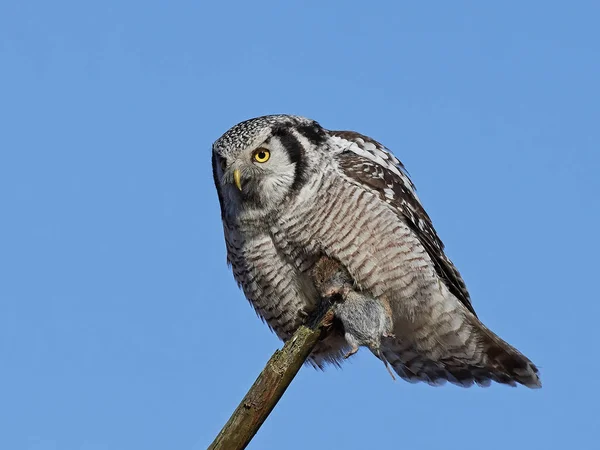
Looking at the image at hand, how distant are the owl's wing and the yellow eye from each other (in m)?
0.61

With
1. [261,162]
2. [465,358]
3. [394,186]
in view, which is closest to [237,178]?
[261,162]

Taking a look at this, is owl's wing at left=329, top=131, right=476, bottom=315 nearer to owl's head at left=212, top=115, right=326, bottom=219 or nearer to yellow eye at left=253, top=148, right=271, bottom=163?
owl's head at left=212, top=115, right=326, bottom=219

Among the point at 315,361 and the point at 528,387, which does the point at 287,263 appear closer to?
the point at 315,361

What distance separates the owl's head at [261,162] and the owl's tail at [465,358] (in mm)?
1461

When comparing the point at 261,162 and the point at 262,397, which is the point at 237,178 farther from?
the point at 262,397

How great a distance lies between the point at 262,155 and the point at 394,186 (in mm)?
1087

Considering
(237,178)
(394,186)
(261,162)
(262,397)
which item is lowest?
(262,397)

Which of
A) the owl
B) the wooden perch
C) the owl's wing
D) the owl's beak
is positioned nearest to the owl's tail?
the owl

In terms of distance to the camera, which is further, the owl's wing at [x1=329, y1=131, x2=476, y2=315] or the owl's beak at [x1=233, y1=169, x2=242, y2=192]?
the owl's wing at [x1=329, y1=131, x2=476, y2=315]

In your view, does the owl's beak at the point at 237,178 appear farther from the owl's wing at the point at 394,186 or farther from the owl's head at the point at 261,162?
the owl's wing at the point at 394,186

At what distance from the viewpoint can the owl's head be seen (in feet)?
21.6

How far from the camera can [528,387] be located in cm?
677

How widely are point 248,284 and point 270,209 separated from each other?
712 mm

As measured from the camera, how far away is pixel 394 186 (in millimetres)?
6957
